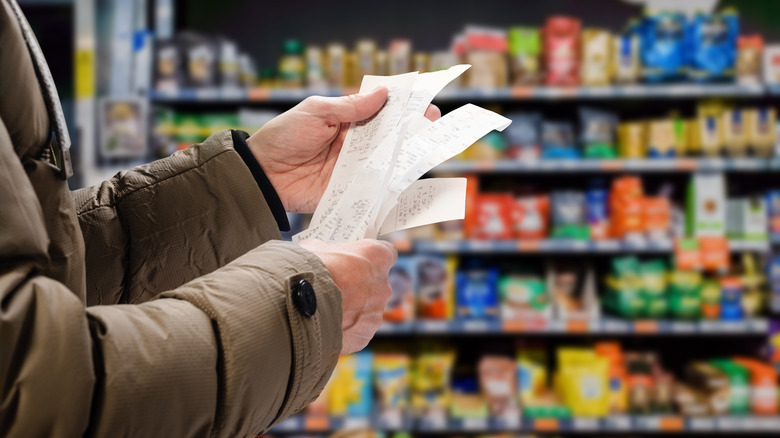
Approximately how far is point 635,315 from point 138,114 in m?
2.43

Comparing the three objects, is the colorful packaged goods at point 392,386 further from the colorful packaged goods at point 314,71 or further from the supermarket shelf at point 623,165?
the colorful packaged goods at point 314,71

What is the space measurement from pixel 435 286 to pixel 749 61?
170cm

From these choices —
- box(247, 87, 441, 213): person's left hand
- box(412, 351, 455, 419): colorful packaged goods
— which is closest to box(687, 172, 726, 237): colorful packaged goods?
box(412, 351, 455, 419): colorful packaged goods

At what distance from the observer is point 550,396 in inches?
108

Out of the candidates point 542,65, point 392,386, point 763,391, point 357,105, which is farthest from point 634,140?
point 357,105

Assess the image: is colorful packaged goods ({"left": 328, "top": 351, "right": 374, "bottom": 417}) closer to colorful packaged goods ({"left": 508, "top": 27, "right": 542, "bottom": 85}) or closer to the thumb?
colorful packaged goods ({"left": 508, "top": 27, "right": 542, "bottom": 85})

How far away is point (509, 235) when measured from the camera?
8.99ft

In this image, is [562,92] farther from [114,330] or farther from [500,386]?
[114,330]

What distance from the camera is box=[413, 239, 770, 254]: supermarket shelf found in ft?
8.63

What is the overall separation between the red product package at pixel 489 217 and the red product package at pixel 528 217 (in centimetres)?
6

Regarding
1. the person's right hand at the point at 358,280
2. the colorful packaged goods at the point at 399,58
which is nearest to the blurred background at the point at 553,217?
the colorful packaged goods at the point at 399,58

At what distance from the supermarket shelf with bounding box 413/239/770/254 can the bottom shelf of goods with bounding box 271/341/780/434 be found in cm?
45

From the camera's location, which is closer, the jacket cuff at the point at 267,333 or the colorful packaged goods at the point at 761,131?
the jacket cuff at the point at 267,333

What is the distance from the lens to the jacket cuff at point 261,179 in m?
1.05
